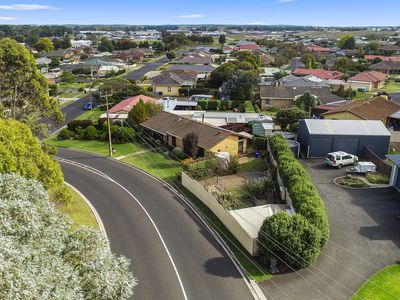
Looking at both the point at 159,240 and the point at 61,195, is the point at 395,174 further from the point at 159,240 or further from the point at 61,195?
the point at 61,195

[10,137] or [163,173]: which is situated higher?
[10,137]

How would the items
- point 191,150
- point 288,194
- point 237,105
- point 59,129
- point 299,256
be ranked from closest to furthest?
point 299,256
point 288,194
point 191,150
point 59,129
point 237,105

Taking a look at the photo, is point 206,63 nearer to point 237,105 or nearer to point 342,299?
point 237,105

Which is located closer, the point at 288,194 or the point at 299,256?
the point at 299,256

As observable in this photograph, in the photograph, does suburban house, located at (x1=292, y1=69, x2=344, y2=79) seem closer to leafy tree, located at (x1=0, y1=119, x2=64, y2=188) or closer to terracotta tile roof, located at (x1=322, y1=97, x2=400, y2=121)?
terracotta tile roof, located at (x1=322, y1=97, x2=400, y2=121)

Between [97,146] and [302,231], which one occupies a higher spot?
[302,231]

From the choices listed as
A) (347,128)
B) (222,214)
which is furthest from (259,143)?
(222,214)

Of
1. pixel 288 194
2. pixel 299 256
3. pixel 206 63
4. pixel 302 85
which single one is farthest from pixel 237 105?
pixel 206 63
